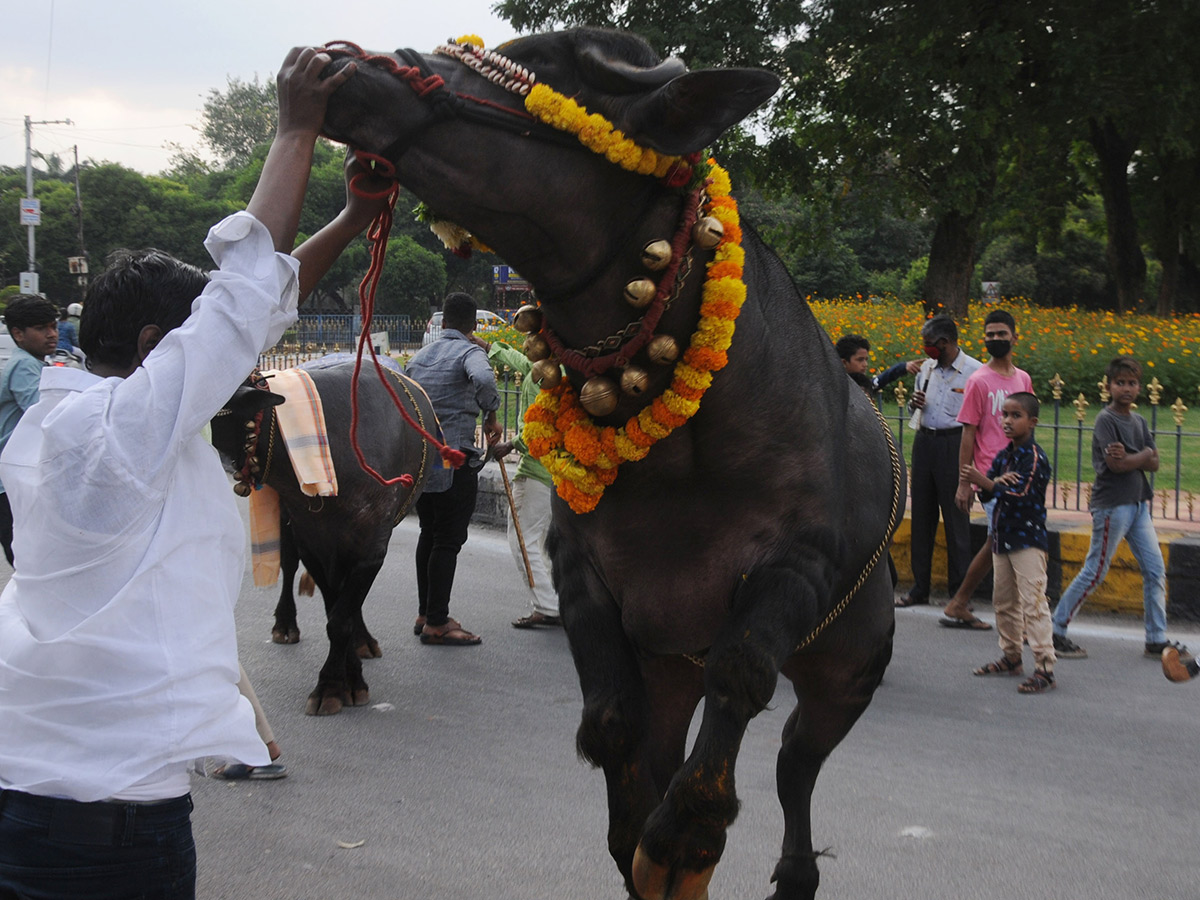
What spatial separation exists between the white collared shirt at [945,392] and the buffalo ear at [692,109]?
5782 mm

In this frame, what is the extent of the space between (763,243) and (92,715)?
1.62m

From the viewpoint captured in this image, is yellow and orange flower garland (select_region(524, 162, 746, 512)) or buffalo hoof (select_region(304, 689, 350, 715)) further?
buffalo hoof (select_region(304, 689, 350, 715))

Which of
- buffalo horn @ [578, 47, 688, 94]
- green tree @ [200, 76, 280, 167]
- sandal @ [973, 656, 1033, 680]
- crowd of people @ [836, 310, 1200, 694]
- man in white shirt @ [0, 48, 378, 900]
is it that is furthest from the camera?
green tree @ [200, 76, 280, 167]

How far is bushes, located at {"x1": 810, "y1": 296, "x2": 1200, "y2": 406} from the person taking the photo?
1388cm

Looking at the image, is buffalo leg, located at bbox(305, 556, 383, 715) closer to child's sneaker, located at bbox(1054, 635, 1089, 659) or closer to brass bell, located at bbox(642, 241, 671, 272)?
child's sneaker, located at bbox(1054, 635, 1089, 659)

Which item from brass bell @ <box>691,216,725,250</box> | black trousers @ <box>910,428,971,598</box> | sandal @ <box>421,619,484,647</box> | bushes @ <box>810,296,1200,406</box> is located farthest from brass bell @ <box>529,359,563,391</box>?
bushes @ <box>810,296,1200,406</box>

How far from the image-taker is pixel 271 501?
585 centimetres

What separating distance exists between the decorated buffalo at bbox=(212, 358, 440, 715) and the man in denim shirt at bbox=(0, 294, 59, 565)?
1.55 meters

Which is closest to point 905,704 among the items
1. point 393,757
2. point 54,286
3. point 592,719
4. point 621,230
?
point 393,757

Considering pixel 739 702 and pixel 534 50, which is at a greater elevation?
pixel 534 50

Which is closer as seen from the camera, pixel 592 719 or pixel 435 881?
pixel 592 719

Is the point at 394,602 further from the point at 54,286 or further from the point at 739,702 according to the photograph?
the point at 54,286

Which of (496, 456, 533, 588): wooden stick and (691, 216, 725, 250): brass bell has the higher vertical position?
(691, 216, 725, 250): brass bell

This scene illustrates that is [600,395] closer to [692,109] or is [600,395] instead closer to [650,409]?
[650,409]
